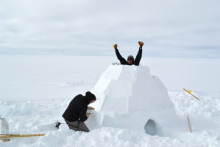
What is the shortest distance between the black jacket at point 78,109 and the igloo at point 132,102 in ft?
1.37

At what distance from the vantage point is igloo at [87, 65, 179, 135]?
4203mm

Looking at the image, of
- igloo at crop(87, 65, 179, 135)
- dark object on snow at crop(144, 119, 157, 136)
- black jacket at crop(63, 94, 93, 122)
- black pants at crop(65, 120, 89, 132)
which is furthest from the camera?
dark object on snow at crop(144, 119, 157, 136)

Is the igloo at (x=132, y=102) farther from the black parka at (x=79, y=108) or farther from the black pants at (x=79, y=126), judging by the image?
the black parka at (x=79, y=108)

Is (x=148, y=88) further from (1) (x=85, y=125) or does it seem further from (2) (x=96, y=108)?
(1) (x=85, y=125)

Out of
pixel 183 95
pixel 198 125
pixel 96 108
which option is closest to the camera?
pixel 96 108

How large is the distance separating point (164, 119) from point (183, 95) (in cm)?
567

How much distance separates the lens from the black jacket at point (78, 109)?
382 cm

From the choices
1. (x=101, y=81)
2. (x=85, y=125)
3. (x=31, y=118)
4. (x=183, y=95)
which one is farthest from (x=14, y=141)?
(x=183, y=95)

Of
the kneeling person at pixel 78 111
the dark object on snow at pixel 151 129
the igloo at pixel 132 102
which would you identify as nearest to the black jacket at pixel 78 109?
the kneeling person at pixel 78 111

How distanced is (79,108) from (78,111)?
0.13 meters

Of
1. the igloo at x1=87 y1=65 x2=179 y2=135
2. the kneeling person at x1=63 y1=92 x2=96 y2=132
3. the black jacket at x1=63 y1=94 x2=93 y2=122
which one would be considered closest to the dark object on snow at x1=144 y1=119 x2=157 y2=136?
the igloo at x1=87 y1=65 x2=179 y2=135

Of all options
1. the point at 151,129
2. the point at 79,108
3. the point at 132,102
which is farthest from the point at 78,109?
the point at 151,129

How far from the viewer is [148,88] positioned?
15.3 feet

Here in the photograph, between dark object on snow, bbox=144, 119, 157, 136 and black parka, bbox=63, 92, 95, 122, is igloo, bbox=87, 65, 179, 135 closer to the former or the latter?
dark object on snow, bbox=144, 119, 157, 136
